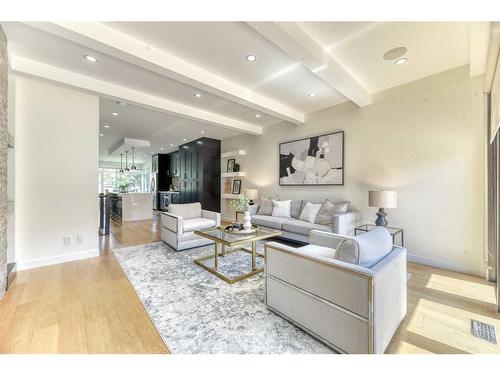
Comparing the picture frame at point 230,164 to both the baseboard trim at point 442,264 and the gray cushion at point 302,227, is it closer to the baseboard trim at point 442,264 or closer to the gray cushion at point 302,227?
the gray cushion at point 302,227

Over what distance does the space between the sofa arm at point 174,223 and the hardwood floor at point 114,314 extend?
39.9 inches

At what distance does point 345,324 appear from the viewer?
1.34 m

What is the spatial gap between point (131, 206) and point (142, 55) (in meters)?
5.77

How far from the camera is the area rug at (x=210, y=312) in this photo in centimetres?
148

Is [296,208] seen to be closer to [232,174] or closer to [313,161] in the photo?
[313,161]

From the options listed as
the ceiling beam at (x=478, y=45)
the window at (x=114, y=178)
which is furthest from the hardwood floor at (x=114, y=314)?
A: the window at (x=114, y=178)

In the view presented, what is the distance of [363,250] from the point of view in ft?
4.58

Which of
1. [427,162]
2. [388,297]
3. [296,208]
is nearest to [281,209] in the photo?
[296,208]

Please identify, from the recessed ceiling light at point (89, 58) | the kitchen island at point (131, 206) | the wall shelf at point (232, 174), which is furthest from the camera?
the kitchen island at point (131, 206)

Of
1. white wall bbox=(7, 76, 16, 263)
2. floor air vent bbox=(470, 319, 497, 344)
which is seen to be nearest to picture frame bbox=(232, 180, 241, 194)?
white wall bbox=(7, 76, 16, 263)

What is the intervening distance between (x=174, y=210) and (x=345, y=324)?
137 inches

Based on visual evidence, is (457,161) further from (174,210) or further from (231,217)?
(231,217)
